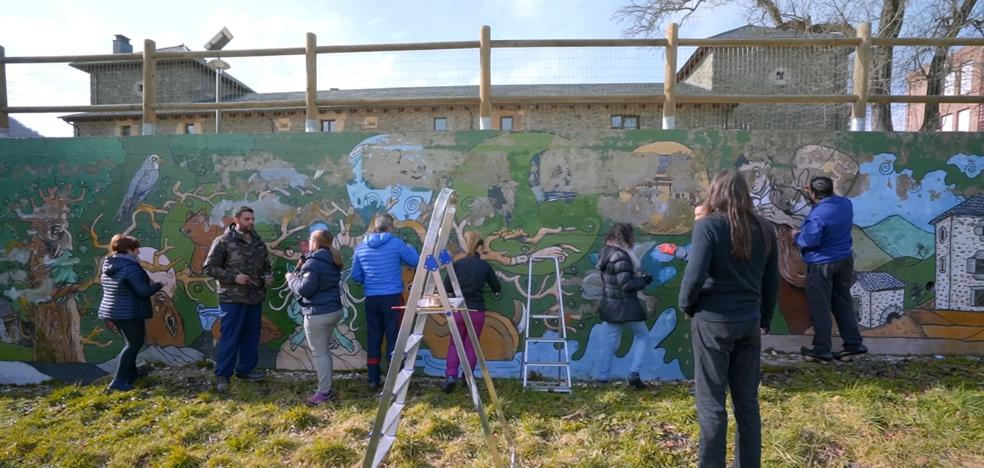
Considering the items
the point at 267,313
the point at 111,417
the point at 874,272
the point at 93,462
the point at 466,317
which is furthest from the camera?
the point at 267,313

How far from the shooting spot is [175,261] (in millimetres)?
6242

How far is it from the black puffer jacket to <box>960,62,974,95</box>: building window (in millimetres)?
7393

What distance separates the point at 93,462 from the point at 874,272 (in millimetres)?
7345

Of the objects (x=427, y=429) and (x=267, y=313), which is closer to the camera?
(x=427, y=429)

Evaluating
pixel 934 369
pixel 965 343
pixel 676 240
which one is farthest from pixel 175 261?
pixel 965 343

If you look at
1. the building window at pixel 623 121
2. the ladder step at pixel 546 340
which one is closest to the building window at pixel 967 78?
the building window at pixel 623 121

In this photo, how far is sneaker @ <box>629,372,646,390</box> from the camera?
5.26m

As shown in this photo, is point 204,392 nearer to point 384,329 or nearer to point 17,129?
point 384,329

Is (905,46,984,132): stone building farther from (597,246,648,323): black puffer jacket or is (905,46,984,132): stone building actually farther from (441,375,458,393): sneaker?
(441,375,458,393): sneaker

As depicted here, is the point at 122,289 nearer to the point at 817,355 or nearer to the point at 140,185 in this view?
the point at 140,185

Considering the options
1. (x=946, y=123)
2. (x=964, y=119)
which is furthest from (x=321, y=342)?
(x=946, y=123)

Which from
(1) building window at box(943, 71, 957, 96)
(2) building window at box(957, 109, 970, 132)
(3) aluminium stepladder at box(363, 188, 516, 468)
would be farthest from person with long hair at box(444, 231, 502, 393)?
(1) building window at box(943, 71, 957, 96)

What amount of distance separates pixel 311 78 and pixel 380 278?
8.50ft

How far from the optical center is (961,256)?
5730mm
